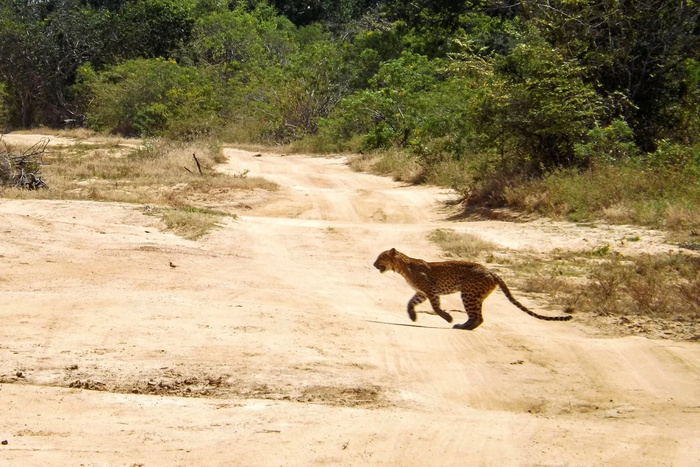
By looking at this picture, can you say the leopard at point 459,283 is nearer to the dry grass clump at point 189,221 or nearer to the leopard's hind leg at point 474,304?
the leopard's hind leg at point 474,304

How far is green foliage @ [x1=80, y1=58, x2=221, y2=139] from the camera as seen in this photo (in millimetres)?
31703

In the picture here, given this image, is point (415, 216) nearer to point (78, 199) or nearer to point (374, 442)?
point (78, 199)

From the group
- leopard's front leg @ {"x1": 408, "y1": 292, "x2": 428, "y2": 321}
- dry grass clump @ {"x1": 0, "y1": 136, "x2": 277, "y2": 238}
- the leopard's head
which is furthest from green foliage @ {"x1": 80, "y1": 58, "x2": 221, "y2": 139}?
leopard's front leg @ {"x1": 408, "y1": 292, "x2": 428, "y2": 321}

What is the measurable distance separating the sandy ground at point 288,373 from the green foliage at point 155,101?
65.0ft

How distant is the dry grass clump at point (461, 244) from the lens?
1363cm

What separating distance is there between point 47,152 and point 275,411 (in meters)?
24.2

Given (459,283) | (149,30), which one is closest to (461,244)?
(459,283)

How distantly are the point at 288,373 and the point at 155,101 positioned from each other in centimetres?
3055

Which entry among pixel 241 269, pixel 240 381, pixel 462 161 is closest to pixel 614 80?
pixel 462 161

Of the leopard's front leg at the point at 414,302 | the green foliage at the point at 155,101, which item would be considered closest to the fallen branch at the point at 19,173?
the leopard's front leg at the point at 414,302

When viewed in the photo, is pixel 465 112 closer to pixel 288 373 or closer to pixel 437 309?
pixel 437 309

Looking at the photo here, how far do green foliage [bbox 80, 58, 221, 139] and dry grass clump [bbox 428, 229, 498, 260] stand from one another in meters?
17.5

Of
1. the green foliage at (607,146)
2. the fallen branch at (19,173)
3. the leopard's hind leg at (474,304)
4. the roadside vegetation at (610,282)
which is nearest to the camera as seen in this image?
the leopard's hind leg at (474,304)

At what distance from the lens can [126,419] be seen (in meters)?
5.85
